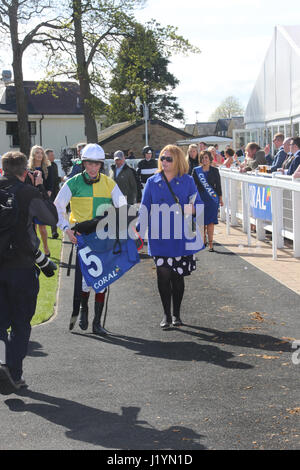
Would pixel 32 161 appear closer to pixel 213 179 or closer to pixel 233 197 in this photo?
pixel 213 179

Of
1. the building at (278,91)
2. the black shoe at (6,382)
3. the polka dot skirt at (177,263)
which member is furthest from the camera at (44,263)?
the building at (278,91)

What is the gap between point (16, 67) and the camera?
3841cm

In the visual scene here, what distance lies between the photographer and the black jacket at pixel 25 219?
611 centimetres

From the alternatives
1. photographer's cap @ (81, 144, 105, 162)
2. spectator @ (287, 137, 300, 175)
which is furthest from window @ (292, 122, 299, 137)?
photographer's cap @ (81, 144, 105, 162)

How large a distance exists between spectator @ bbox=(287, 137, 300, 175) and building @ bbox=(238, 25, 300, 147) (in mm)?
12151

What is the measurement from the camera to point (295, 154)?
1424 cm

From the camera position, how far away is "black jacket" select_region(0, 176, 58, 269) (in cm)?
611

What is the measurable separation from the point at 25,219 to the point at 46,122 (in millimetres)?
62513

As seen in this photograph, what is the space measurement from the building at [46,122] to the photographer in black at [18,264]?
201 ft

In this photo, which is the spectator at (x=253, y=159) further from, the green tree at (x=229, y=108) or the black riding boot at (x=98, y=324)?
the green tree at (x=229, y=108)

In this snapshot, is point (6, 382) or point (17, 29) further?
Result: point (17, 29)

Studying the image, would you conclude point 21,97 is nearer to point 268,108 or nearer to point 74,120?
point 268,108

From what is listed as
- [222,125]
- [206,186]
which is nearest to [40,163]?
[206,186]
